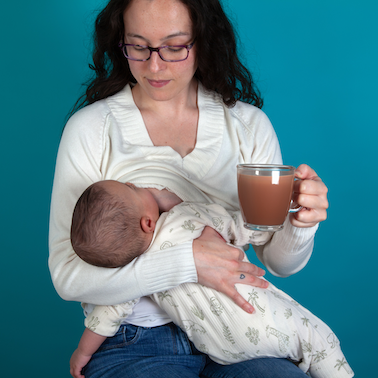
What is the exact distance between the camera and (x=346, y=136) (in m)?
2.82

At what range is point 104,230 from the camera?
1.51m

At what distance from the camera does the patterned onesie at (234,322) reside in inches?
60.2

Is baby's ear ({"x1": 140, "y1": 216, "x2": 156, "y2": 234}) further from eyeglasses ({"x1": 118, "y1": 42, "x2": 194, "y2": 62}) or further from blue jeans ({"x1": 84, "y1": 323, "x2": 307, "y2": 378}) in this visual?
eyeglasses ({"x1": 118, "y1": 42, "x2": 194, "y2": 62})

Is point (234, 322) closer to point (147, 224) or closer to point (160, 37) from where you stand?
point (147, 224)

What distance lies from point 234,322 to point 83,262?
1.84 feet

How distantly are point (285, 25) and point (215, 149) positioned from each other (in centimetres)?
123

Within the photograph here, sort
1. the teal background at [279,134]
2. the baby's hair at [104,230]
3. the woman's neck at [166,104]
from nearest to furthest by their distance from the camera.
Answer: the baby's hair at [104,230]
the woman's neck at [166,104]
the teal background at [279,134]

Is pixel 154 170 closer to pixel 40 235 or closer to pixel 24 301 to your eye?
pixel 40 235

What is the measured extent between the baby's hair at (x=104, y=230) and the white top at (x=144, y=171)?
0.18 feet

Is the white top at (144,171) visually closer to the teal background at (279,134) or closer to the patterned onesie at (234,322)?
the patterned onesie at (234,322)

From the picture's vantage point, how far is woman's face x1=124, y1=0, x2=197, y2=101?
1675 millimetres

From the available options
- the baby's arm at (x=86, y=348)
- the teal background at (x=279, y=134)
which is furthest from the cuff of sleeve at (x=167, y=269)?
the teal background at (x=279, y=134)

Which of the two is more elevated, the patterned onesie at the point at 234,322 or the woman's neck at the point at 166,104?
the woman's neck at the point at 166,104

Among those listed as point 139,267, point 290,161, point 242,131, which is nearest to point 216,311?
point 139,267
